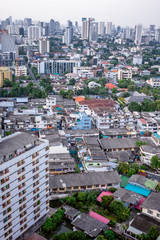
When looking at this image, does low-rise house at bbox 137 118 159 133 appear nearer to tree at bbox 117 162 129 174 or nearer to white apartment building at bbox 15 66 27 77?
tree at bbox 117 162 129 174

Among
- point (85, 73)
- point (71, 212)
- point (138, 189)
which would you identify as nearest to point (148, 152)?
point (138, 189)

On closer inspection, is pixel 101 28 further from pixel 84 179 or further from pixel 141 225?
pixel 141 225

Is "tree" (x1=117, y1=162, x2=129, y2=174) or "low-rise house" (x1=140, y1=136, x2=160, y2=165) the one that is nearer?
"tree" (x1=117, y1=162, x2=129, y2=174)

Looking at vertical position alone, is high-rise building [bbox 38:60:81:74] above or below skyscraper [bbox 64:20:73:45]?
below

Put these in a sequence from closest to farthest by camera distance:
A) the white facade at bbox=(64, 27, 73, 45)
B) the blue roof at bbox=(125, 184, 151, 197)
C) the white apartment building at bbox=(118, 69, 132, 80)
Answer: the blue roof at bbox=(125, 184, 151, 197) → the white apartment building at bbox=(118, 69, 132, 80) → the white facade at bbox=(64, 27, 73, 45)

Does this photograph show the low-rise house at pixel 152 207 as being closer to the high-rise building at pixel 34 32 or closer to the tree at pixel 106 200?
the tree at pixel 106 200

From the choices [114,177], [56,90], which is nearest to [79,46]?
[56,90]

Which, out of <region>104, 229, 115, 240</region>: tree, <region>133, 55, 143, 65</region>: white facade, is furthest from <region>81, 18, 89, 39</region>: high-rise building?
<region>104, 229, 115, 240</region>: tree

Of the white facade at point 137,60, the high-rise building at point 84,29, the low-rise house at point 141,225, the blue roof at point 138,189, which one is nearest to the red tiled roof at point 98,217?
the low-rise house at point 141,225

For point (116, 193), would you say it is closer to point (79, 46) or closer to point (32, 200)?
point (32, 200)
